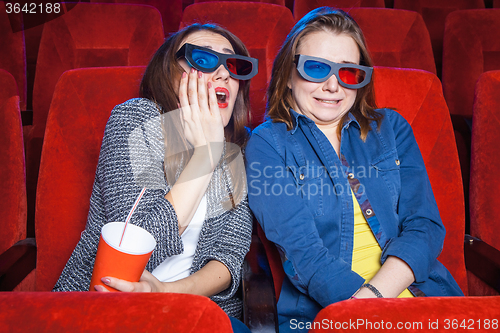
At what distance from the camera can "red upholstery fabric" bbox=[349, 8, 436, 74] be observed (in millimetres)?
1330

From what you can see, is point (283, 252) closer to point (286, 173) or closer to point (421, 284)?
point (286, 173)

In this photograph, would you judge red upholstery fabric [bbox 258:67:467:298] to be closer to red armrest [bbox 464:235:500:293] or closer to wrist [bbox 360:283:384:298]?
red armrest [bbox 464:235:500:293]

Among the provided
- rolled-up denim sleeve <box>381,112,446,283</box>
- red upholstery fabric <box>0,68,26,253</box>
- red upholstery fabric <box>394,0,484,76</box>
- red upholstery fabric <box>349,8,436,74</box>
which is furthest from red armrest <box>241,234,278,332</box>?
red upholstery fabric <box>394,0,484,76</box>

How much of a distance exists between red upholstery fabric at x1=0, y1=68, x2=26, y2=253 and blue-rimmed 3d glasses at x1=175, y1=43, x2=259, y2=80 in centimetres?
38

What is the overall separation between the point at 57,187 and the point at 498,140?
957 millimetres

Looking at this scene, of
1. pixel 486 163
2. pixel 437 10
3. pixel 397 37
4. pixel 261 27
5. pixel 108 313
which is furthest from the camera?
pixel 437 10

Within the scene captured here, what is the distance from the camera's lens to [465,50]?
1.36 metres

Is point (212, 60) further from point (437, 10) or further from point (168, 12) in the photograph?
point (437, 10)

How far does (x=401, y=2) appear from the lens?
5.71 ft

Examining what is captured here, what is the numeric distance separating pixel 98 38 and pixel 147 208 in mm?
854

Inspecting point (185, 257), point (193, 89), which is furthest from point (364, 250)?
point (193, 89)

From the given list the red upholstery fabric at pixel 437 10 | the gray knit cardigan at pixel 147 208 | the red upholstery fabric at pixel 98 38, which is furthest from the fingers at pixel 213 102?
the red upholstery fabric at pixel 437 10

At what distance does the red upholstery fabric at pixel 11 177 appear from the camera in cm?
79

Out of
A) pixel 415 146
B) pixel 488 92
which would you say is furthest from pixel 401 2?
pixel 415 146
